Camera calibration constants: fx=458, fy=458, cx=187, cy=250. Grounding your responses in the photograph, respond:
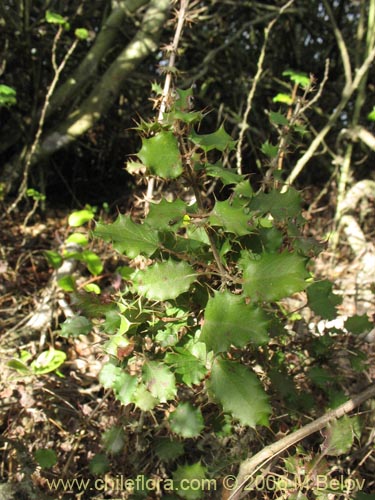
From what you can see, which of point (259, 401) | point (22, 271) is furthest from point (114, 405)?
point (22, 271)

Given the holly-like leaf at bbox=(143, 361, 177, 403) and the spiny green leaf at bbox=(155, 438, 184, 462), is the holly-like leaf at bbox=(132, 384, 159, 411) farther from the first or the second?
the spiny green leaf at bbox=(155, 438, 184, 462)

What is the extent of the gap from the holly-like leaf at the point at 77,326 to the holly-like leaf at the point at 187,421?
1.02 ft

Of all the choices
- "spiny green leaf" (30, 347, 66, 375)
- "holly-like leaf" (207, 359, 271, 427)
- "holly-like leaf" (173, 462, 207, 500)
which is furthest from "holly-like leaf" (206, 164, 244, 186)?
"spiny green leaf" (30, 347, 66, 375)

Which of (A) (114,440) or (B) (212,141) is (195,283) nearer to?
(B) (212,141)

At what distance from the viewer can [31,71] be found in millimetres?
2729

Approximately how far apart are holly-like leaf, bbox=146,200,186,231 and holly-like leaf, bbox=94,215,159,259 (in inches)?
1.4

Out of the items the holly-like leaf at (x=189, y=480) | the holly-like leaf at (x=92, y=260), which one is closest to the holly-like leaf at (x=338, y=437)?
the holly-like leaf at (x=189, y=480)

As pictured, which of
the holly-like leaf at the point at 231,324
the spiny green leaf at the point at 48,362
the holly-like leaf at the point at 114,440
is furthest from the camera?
the spiny green leaf at the point at 48,362

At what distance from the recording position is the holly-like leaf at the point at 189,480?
1161 mm

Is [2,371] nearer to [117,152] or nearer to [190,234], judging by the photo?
[190,234]

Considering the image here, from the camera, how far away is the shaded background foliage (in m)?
2.75

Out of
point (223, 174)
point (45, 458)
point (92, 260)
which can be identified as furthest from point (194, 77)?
point (45, 458)

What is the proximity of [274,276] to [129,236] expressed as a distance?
0.31 metres

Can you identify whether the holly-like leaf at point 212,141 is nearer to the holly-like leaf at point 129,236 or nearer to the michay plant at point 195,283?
the michay plant at point 195,283
